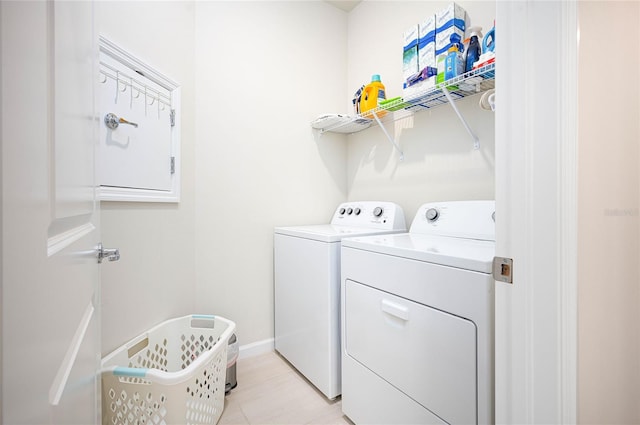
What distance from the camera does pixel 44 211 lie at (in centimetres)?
36

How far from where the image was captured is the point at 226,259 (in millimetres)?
1916

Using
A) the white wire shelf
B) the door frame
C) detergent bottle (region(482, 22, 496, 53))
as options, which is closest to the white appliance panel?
the door frame

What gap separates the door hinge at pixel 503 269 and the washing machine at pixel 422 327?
147 millimetres

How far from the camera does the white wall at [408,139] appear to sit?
1536mm

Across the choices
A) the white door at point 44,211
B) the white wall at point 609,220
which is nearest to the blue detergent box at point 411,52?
the white wall at point 609,220

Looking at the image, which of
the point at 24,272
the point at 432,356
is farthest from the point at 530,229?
the point at 24,272

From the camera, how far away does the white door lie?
0.90 ft

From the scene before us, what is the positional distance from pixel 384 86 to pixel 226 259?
1670mm

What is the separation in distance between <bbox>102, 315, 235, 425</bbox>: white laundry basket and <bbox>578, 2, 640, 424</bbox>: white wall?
1.28 m

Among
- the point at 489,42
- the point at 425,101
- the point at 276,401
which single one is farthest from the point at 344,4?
the point at 276,401

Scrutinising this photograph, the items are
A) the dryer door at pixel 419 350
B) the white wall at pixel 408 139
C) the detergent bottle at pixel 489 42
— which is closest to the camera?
the dryer door at pixel 419 350

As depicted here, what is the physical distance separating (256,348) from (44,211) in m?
1.92

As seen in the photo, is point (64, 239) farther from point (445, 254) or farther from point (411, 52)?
point (411, 52)

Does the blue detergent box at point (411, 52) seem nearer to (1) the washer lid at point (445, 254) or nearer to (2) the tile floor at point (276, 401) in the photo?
(1) the washer lid at point (445, 254)
